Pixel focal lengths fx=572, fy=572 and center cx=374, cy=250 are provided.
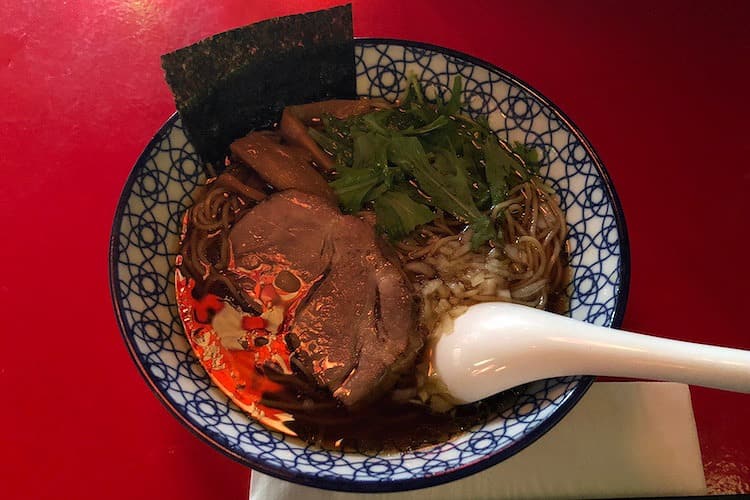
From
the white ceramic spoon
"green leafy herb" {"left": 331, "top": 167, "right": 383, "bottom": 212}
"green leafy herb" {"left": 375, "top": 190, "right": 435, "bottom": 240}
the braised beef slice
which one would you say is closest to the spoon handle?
the white ceramic spoon

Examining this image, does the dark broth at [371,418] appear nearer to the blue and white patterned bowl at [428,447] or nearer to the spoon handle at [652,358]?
the blue and white patterned bowl at [428,447]

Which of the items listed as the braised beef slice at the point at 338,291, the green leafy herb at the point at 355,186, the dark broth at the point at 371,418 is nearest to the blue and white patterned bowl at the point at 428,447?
the dark broth at the point at 371,418

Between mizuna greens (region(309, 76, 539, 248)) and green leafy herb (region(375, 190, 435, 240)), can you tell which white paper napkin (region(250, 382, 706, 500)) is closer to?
mizuna greens (region(309, 76, 539, 248))

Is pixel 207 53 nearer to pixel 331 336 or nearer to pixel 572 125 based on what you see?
pixel 331 336

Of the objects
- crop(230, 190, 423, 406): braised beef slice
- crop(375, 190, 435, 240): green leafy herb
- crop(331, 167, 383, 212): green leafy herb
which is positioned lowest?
crop(230, 190, 423, 406): braised beef slice

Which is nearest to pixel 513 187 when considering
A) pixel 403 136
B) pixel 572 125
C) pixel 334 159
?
pixel 572 125
